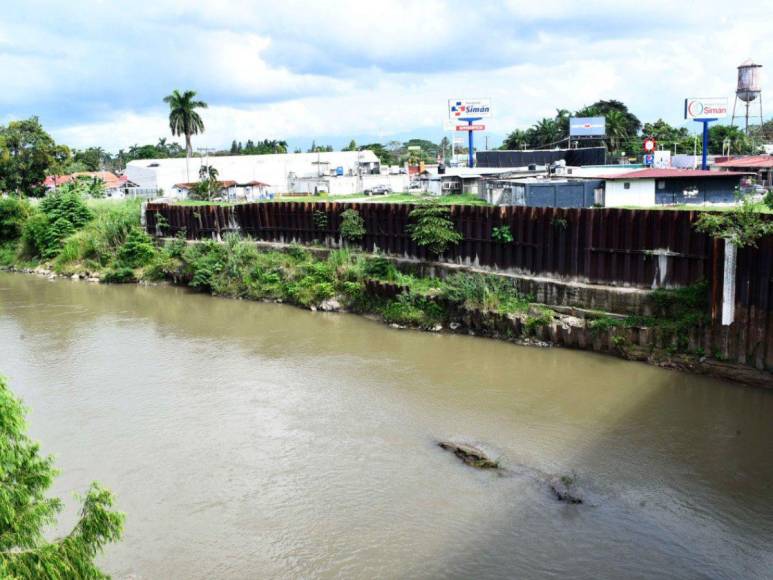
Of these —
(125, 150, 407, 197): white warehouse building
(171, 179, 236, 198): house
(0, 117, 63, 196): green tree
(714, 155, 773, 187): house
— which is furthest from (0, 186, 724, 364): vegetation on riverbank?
(125, 150, 407, 197): white warehouse building

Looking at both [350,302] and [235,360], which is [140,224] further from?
[235,360]

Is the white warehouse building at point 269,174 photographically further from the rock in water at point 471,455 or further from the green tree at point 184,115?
the rock in water at point 471,455

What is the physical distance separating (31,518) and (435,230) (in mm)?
21165

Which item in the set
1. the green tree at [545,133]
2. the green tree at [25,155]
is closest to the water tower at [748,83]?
the green tree at [545,133]

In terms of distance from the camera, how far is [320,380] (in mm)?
20703

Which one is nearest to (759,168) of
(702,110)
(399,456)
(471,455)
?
(702,110)

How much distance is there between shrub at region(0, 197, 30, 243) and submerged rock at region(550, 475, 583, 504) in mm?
44744

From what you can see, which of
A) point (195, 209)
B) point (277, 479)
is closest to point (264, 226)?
point (195, 209)

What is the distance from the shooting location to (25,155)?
60531 mm

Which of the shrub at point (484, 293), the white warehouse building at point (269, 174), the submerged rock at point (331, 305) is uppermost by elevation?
the white warehouse building at point (269, 174)

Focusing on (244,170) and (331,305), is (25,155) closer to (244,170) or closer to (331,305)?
(244,170)

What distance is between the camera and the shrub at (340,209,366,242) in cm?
3091

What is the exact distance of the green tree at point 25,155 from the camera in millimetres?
59438

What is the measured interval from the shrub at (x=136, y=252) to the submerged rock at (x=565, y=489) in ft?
101
